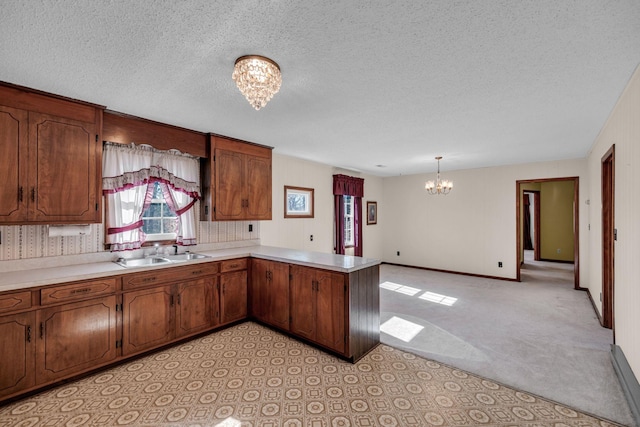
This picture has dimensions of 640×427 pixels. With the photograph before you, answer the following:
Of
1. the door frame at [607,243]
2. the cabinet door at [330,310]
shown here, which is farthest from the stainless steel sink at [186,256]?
the door frame at [607,243]

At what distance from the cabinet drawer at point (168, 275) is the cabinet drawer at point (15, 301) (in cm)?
62

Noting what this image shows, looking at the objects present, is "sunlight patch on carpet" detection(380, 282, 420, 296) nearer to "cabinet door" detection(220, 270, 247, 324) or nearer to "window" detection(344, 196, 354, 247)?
"window" detection(344, 196, 354, 247)

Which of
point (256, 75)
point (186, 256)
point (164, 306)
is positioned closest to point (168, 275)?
point (164, 306)

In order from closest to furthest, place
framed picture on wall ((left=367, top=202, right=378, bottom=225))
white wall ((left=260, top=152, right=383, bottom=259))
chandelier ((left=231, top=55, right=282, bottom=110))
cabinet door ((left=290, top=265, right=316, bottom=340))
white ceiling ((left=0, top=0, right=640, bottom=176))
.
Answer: white ceiling ((left=0, top=0, right=640, bottom=176)) → chandelier ((left=231, top=55, right=282, bottom=110)) → cabinet door ((left=290, top=265, right=316, bottom=340)) → white wall ((left=260, top=152, right=383, bottom=259)) → framed picture on wall ((left=367, top=202, right=378, bottom=225))

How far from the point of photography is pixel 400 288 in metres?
5.22

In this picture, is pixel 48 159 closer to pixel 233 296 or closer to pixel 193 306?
pixel 193 306

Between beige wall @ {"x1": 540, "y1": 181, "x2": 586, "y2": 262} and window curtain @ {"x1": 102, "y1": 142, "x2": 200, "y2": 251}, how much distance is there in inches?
355

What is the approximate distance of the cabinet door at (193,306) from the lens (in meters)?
2.97

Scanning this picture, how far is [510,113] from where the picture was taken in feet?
9.26

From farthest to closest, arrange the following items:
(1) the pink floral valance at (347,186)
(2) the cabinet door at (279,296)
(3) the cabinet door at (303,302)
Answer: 1. (1) the pink floral valance at (347,186)
2. (2) the cabinet door at (279,296)
3. (3) the cabinet door at (303,302)

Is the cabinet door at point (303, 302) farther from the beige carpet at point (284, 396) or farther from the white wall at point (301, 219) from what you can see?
the white wall at point (301, 219)

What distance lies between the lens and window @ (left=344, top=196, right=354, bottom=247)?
6.46 metres

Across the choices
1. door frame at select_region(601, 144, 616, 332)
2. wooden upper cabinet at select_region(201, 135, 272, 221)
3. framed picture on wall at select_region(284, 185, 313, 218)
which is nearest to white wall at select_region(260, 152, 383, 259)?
framed picture on wall at select_region(284, 185, 313, 218)

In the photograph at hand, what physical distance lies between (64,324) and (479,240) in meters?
6.78
